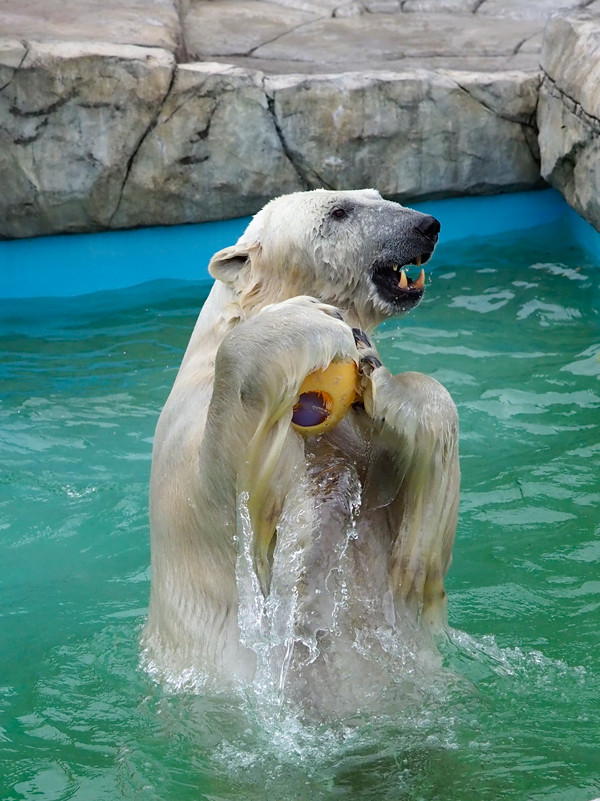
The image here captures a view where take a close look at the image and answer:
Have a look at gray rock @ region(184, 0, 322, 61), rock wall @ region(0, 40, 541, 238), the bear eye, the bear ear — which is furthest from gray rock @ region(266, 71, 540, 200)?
the bear ear

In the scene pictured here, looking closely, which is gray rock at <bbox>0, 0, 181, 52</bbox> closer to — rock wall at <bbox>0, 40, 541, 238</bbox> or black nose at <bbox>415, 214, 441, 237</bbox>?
rock wall at <bbox>0, 40, 541, 238</bbox>

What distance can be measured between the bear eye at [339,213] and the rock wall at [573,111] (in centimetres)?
382

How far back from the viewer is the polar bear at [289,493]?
2.42 meters

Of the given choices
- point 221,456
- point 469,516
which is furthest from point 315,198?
point 469,516

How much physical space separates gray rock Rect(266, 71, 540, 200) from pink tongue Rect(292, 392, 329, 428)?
16.5ft

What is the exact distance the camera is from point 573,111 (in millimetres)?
6723

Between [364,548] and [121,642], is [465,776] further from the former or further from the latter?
[121,642]

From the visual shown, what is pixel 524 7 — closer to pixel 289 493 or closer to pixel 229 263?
pixel 229 263

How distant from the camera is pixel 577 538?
416 centimetres

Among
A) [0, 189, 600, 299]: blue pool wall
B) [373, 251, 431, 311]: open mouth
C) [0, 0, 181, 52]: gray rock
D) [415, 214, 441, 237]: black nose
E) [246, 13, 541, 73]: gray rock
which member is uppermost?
[415, 214, 441, 237]: black nose

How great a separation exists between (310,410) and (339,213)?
707 mm

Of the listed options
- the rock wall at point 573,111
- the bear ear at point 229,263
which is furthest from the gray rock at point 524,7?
the bear ear at point 229,263

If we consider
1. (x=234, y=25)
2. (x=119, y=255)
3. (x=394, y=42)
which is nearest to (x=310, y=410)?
(x=119, y=255)

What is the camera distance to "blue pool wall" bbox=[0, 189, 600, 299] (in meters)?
7.30
